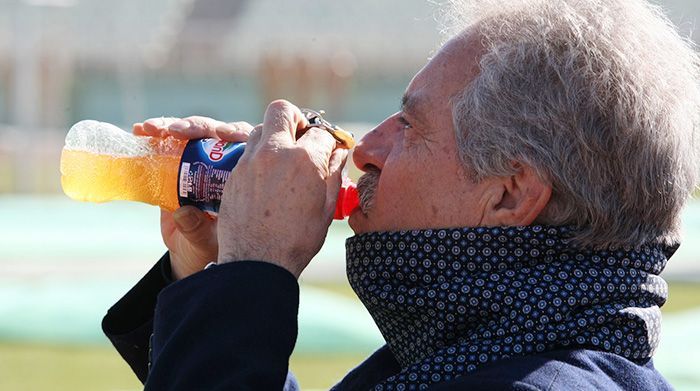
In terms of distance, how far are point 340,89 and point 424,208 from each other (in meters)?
24.4

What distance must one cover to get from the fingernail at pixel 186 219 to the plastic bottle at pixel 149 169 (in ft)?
0.08

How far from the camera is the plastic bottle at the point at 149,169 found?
2.45 meters

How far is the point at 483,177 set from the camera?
2215 mm

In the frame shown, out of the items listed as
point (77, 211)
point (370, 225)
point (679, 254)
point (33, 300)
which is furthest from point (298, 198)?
point (77, 211)

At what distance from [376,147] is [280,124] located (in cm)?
24

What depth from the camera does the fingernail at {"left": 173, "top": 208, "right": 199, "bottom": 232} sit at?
256 cm

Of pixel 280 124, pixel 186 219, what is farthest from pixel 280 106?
pixel 186 219

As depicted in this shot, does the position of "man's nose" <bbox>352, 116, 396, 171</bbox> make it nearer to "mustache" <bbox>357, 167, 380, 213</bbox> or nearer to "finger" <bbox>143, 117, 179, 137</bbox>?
"mustache" <bbox>357, 167, 380, 213</bbox>

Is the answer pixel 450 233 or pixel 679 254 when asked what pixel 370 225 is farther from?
pixel 679 254

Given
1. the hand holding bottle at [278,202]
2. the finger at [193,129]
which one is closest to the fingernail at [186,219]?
the finger at [193,129]

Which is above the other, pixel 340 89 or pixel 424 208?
pixel 424 208

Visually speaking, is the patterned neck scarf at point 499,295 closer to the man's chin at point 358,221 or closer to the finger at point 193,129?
the man's chin at point 358,221

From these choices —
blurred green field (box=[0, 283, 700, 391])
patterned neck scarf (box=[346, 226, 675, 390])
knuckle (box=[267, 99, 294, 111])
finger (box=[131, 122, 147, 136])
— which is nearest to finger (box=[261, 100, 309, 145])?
knuckle (box=[267, 99, 294, 111])

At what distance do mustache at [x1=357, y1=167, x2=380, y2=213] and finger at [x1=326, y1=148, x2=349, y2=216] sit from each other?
0.06 m
